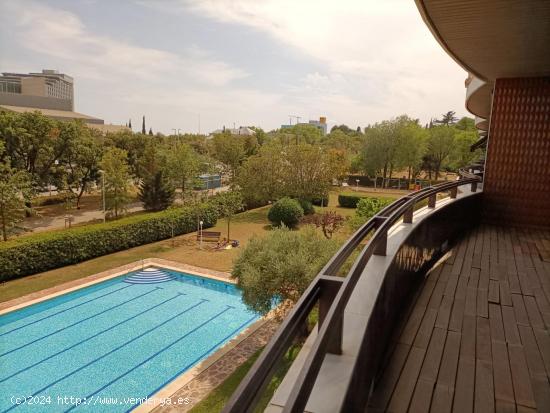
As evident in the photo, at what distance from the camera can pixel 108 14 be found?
10031 mm

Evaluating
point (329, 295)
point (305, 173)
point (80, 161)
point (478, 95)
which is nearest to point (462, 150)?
point (305, 173)

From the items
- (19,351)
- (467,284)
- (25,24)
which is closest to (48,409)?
(19,351)

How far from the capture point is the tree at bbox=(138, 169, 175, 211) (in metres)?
26.6

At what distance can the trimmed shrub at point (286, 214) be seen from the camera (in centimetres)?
2388

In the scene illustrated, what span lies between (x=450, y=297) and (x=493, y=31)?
349 cm

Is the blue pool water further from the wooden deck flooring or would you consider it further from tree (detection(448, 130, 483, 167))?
tree (detection(448, 130, 483, 167))

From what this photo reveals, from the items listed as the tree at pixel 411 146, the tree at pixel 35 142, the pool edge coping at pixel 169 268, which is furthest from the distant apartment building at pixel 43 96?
the tree at pixel 411 146

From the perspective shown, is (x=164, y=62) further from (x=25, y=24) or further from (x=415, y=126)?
(x=415, y=126)

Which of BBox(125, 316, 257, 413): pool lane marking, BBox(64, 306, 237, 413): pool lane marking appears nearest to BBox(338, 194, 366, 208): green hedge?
BBox(64, 306, 237, 413): pool lane marking

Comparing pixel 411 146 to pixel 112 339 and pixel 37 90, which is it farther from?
pixel 37 90

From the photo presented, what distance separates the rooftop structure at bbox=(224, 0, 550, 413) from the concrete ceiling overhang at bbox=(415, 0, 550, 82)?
0.02 meters

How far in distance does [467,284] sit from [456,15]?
3.14 metres

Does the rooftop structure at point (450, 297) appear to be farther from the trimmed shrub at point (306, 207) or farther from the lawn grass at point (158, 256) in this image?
the trimmed shrub at point (306, 207)

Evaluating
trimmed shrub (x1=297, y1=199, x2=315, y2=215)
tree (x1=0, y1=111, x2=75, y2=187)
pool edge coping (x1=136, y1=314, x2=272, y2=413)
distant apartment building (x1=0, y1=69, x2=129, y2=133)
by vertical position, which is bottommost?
pool edge coping (x1=136, y1=314, x2=272, y2=413)
